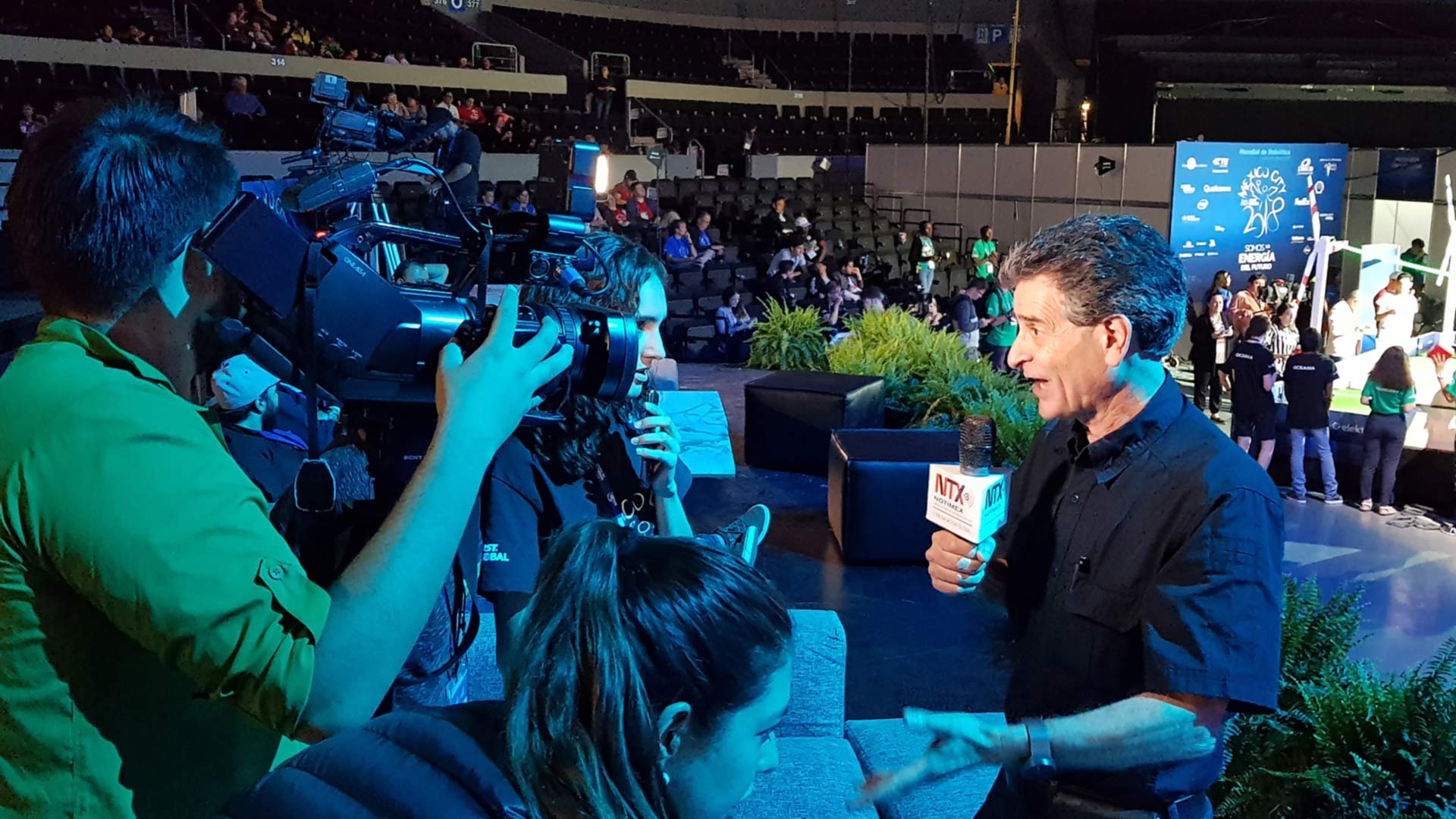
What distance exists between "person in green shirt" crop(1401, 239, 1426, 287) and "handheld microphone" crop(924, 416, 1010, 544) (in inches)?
542

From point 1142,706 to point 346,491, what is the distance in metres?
1.81

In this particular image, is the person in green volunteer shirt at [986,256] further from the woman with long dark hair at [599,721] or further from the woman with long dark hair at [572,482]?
the woman with long dark hair at [599,721]

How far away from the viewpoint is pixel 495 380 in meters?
1.15

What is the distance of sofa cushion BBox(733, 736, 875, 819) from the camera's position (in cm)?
248

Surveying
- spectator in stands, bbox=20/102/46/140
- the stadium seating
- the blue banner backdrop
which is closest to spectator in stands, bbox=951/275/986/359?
the blue banner backdrop

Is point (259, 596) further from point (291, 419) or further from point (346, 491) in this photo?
point (291, 419)

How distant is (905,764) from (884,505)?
2554mm

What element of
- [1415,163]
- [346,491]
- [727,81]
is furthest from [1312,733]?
[727,81]

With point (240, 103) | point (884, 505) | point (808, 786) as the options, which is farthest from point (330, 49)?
point (808, 786)

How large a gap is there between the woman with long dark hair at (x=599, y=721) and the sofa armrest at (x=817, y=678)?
6.24ft

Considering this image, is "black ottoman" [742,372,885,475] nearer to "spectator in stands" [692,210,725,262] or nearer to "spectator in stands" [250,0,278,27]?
"spectator in stands" [692,210,725,262]

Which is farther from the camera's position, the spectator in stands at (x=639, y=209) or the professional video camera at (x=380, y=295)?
the spectator in stands at (x=639, y=209)

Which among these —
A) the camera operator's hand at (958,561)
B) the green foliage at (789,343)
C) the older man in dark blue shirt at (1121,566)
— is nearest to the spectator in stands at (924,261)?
the green foliage at (789,343)

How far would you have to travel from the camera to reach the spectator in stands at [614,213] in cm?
1239
